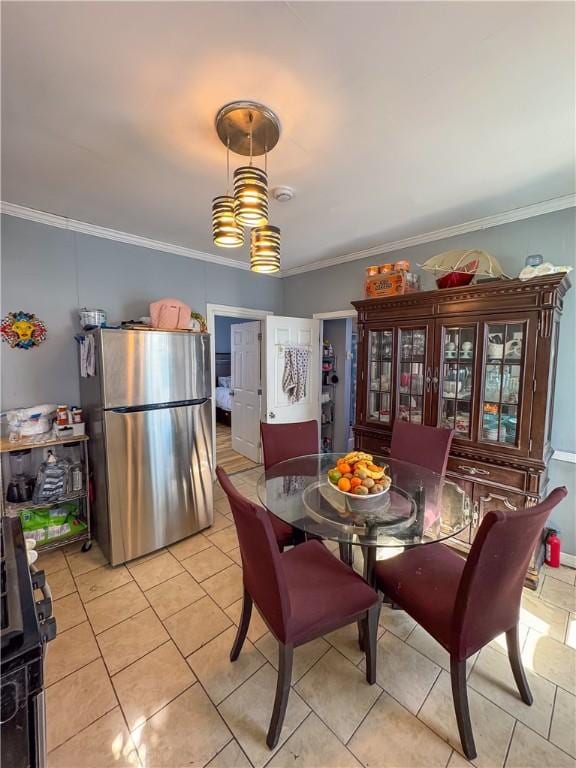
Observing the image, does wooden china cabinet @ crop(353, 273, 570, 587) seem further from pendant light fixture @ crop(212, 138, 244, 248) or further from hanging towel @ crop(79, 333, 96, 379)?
hanging towel @ crop(79, 333, 96, 379)

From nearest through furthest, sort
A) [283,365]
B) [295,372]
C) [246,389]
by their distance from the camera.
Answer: [283,365], [295,372], [246,389]

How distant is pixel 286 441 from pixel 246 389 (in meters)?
1.96

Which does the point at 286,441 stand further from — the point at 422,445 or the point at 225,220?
the point at 225,220

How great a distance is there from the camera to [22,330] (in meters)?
2.43

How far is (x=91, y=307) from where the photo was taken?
9.05 ft

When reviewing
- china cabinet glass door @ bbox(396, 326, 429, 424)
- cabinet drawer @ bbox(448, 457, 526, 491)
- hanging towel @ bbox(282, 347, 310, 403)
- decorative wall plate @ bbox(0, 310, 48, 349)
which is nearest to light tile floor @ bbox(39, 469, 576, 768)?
cabinet drawer @ bbox(448, 457, 526, 491)

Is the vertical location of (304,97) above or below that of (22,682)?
above

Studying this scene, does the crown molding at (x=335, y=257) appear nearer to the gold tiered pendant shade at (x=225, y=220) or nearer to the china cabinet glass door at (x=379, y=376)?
the china cabinet glass door at (x=379, y=376)

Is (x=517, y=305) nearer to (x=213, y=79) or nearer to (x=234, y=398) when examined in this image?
(x=213, y=79)

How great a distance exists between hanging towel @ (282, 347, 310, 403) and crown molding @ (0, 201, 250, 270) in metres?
1.22

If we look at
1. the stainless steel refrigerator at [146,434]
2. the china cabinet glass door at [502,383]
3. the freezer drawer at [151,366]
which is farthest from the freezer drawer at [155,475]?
the china cabinet glass door at [502,383]

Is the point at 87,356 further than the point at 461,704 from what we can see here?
Yes

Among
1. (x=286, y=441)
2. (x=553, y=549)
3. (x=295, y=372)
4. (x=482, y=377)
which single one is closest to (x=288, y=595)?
(x=286, y=441)

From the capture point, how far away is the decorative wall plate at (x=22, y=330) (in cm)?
238
